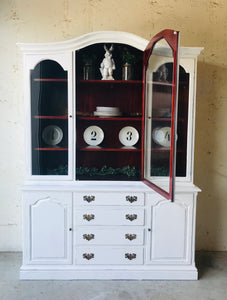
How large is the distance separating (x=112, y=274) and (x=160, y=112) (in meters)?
1.49

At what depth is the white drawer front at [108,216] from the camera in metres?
2.48

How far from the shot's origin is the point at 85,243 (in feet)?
8.18

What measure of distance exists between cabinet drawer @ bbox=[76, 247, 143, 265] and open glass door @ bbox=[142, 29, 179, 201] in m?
0.64

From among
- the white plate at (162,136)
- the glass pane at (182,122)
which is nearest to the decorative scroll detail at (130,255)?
the glass pane at (182,122)

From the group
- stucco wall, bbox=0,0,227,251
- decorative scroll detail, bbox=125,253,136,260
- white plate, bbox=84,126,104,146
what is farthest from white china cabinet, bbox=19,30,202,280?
stucco wall, bbox=0,0,227,251

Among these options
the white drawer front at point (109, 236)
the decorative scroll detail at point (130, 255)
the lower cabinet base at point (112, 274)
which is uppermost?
the white drawer front at point (109, 236)

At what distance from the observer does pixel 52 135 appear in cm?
262

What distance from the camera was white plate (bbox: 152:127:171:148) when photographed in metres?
2.24

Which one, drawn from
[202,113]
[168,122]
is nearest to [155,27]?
[202,113]

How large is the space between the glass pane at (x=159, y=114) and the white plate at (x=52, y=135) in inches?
31.8

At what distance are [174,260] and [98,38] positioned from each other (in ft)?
6.82

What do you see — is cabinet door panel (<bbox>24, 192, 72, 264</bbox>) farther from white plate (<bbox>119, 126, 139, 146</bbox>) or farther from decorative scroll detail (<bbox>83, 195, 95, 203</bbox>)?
white plate (<bbox>119, 126, 139, 146</bbox>)

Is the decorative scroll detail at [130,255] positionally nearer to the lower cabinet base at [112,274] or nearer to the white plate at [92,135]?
the lower cabinet base at [112,274]

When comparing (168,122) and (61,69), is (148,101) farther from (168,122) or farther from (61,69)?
(61,69)
